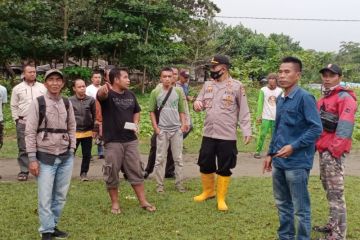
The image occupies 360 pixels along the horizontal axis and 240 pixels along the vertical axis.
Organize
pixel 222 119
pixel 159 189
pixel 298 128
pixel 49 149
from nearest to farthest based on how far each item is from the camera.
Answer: pixel 298 128
pixel 49 149
pixel 222 119
pixel 159 189

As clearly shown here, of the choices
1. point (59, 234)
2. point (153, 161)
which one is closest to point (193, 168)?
point (153, 161)

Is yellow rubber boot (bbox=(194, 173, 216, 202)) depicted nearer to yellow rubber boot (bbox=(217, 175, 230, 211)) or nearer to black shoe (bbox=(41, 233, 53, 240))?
yellow rubber boot (bbox=(217, 175, 230, 211))

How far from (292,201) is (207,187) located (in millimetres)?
2158

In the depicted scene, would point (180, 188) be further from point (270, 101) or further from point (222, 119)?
point (270, 101)

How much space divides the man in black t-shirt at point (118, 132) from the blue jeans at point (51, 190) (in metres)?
0.80

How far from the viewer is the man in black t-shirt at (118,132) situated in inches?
215

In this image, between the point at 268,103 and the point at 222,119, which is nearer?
the point at 222,119

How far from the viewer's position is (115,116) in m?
5.47

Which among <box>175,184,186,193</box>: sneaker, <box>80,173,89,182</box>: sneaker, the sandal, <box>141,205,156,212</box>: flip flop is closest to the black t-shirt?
<box>141,205,156,212</box>: flip flop

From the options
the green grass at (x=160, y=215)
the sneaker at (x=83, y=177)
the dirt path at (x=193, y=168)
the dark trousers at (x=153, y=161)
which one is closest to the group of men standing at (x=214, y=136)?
the green grass at (x=160, y=215)

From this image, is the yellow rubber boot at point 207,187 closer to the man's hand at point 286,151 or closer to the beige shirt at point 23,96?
the man's hand at point 286,151

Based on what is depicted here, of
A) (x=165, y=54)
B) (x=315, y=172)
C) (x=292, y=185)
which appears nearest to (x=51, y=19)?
(x=165, y=54)

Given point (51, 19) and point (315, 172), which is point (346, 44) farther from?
point (315, 172)

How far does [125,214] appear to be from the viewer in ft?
18.2
